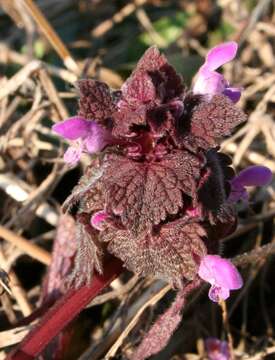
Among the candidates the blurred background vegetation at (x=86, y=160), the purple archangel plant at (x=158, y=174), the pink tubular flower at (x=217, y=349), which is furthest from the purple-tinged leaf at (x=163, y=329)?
the pink tubular flower at (x=217, y=349)

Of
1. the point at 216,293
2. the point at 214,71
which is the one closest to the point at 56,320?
the point at 216,293

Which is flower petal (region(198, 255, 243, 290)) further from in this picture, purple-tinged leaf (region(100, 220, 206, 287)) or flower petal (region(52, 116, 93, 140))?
flower petal (region(52, 116, 93, 140))

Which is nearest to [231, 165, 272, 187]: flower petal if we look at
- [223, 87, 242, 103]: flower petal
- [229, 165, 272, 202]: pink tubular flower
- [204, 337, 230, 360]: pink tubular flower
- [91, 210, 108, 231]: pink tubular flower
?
[229, 165, 272, 202]: pink tubular flower

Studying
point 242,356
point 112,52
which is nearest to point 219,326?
point 242,356

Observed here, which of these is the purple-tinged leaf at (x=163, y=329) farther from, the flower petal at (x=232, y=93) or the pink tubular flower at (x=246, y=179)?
the flower petal at (x=232, y=93)

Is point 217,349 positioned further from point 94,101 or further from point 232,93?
point 94,101

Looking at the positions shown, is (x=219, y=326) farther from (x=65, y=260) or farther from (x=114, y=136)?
(x=114, y=136)
